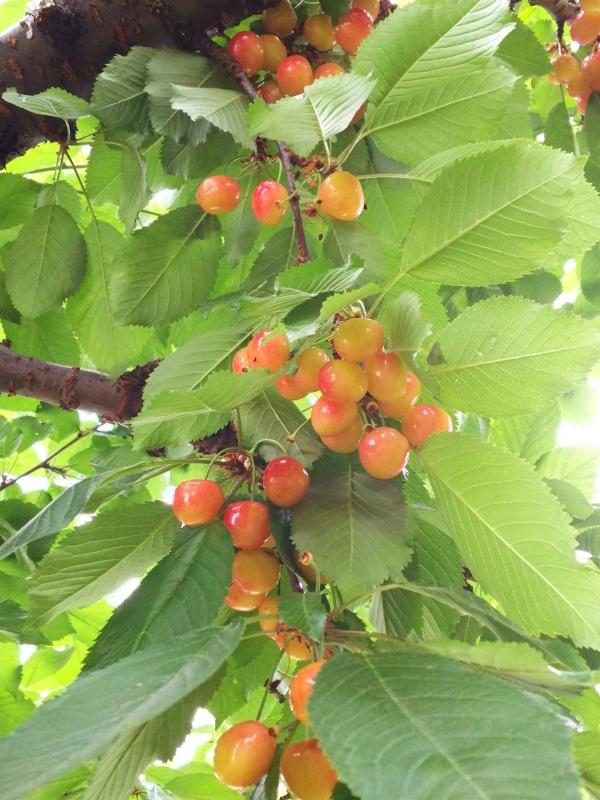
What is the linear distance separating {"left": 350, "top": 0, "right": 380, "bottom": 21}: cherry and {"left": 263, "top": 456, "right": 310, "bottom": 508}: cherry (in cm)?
79

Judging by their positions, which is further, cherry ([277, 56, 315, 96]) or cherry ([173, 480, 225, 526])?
cherry ([277, 56, 315, 96])

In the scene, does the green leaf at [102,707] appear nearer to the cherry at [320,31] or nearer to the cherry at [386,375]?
the cherry at [386,375]

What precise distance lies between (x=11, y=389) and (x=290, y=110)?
2.56 feet

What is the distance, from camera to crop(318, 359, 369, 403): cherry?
62 centimetres

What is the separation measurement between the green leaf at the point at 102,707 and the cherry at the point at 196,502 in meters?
0.20

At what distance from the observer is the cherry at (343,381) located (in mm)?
616

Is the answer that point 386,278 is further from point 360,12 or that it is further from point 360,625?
point 360,12

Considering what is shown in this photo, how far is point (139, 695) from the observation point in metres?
0.41

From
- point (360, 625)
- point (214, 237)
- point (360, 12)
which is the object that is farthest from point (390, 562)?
point (360, 12)

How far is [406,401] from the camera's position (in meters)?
0.66

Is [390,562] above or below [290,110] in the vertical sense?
below

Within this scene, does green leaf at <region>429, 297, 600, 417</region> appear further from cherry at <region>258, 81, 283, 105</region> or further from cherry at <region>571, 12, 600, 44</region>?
cherry at <region>571, 12, 600, 44</region>

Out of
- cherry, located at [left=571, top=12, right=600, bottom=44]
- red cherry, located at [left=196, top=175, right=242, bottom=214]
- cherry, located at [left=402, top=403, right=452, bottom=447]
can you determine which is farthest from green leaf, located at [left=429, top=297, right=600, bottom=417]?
cherry, located at [left=571, top=12, right=600, bottom=44]

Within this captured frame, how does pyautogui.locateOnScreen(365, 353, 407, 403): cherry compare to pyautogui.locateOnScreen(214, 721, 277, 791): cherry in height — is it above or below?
above
